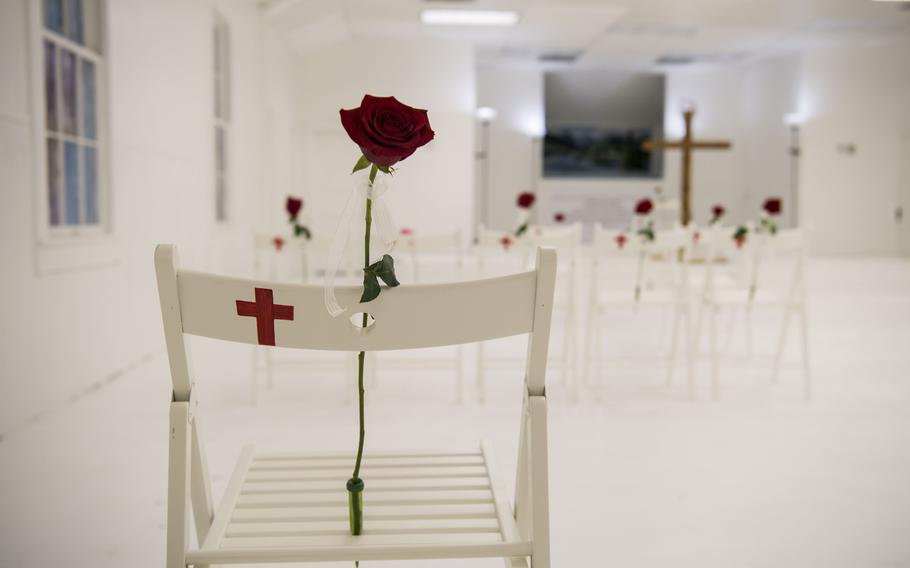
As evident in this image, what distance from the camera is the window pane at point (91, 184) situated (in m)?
3.90

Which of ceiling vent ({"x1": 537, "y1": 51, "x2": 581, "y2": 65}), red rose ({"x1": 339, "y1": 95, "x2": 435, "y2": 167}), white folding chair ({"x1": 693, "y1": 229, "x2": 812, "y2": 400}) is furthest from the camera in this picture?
ceiling vent ({"x1": 537, "y1": 51, "x2": 581, "y2": 65})

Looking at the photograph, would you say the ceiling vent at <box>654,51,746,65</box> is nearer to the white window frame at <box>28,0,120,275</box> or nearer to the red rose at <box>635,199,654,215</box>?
the red rose at <box>635,199,654,215</box>

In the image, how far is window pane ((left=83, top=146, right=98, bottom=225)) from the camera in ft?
12.8

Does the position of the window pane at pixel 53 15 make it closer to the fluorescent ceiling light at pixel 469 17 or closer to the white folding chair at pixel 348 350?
the white folding chair at pixel 348 350

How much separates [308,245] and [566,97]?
11398 mm

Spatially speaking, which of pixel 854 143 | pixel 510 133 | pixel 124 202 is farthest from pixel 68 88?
pixel 854 143

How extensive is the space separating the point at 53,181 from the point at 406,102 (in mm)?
7967

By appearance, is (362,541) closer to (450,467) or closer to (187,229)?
(450,467)

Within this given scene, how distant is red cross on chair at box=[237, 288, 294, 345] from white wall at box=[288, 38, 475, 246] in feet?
31.9

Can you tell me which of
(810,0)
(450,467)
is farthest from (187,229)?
(810,0)

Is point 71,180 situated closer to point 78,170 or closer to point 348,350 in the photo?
point 78,170

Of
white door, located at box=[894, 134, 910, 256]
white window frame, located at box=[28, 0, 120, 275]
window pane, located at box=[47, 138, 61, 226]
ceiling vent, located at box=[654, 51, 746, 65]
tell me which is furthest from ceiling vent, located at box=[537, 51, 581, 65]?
window pane, located at box=[47, 138, 61, 226]

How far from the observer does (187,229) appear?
17.9 ft

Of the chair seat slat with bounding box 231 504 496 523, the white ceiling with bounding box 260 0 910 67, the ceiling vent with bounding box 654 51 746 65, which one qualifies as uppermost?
the ceiling vent with bounding box 654 51 746 65
